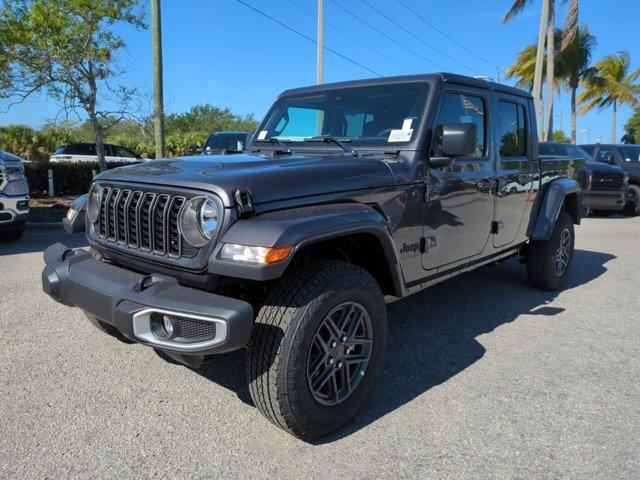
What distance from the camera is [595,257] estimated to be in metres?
7.62

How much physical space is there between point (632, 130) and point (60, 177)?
5710cm

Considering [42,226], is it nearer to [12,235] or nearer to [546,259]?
[12,235]

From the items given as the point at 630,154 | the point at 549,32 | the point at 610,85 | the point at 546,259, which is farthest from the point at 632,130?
the point at 546,259

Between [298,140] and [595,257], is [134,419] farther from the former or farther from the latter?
[595,257]

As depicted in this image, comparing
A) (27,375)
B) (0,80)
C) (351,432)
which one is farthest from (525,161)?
(0,80)

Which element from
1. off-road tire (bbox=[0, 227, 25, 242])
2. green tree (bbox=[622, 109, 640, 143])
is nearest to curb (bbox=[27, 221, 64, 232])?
off-road tire (bbox=[0, 227, 25, 242])

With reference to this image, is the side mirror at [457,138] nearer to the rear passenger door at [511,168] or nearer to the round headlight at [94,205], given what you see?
the rear passenger door at [511,168]

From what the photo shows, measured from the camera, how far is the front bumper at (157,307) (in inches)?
87.4

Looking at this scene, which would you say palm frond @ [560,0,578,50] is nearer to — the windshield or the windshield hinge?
the windshield

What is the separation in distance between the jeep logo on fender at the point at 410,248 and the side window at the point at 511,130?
1535mm

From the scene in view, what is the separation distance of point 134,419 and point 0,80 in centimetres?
1011

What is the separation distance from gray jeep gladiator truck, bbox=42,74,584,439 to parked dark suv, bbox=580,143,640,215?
36.9ft

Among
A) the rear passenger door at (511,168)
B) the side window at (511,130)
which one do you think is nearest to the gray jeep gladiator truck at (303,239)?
the rear passenger door at (511,168)

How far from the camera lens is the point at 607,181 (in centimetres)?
1216
